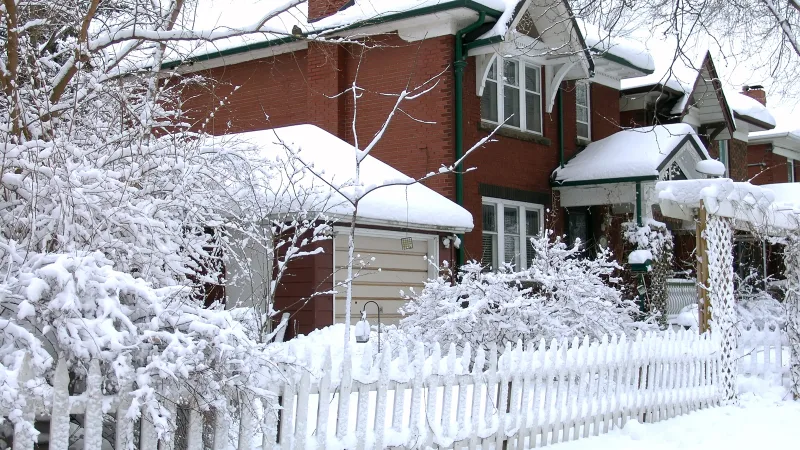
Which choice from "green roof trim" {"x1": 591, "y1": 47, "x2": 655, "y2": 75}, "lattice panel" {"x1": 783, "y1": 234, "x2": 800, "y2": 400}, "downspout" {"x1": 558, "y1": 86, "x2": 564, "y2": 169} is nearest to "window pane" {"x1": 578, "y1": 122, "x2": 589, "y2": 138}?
"downspout" {"x1": 558, "y1": 86, "x2": 564, "y2": 169}

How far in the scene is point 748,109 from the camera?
25.3 metres

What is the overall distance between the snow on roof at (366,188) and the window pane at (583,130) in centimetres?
594

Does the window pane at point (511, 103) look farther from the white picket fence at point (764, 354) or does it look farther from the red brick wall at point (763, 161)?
the red brick wall at point (763, 161)

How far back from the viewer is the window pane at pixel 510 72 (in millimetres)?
16016

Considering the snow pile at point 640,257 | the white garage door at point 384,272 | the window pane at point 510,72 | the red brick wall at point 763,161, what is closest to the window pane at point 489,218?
the white garage door at point 384,272

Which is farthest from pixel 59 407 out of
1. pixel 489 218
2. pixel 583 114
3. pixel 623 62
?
pixel 583 114

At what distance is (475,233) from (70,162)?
1090 centimetres

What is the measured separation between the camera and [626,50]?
17.8m

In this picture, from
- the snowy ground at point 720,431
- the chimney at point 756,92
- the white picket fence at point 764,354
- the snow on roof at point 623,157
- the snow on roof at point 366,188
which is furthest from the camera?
the chimney at point 756,92

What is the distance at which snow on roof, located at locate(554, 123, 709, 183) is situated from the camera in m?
16.1

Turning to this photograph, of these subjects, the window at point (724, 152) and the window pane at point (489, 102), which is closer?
the window pane at point (489, 102)

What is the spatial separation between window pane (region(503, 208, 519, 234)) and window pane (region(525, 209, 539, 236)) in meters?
0.35

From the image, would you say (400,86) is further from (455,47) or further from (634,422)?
(634,422)

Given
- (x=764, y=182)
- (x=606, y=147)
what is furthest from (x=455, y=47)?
(x=764, y=182)
